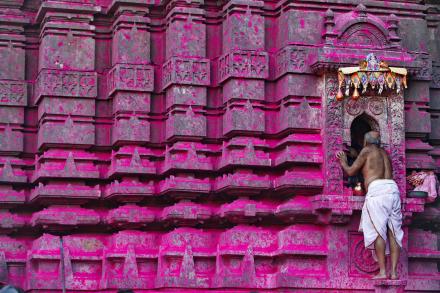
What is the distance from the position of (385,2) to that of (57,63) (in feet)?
23.5

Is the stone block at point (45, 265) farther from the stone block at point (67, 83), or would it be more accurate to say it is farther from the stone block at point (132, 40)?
the stone block at point (132, 40)

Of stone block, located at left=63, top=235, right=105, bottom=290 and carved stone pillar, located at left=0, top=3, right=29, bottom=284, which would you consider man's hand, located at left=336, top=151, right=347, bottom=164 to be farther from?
carved stone pillar, located at left=0, top=3, right=29, bottom=284

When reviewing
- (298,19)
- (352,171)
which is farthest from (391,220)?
(298,19)

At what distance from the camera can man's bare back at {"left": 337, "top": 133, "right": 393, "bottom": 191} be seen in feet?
75.7

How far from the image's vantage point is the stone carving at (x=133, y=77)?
25.2 metres

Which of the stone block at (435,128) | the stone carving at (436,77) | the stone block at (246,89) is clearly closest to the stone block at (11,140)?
the stone block at (246,89)

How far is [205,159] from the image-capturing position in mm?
24719

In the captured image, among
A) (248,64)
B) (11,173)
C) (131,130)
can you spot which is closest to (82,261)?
(11,173)

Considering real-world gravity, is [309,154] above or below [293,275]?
above

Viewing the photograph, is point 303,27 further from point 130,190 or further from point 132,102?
point 130,190

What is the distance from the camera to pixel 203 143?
25.0 meters

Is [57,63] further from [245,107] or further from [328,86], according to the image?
[328,86]

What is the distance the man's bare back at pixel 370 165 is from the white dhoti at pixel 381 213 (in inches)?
11.6

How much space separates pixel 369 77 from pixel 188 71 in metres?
→ 3.96
